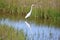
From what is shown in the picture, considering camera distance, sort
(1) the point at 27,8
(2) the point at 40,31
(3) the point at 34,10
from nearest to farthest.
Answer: (2) the point at 40,31
(3) the point at 34,10
(1) the point at 27,8

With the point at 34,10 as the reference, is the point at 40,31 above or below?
below

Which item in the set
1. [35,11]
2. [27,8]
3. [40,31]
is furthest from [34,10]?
[40,31]

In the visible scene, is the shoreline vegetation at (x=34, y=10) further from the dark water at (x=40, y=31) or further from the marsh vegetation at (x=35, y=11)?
the dark water at (x=40, y=31)

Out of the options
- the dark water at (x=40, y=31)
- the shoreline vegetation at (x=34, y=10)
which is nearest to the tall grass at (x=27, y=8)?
the shoreline vegetation at (x=34, y=10)

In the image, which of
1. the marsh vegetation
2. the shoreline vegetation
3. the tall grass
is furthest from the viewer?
the tall grass

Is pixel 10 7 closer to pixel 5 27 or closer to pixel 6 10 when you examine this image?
pixel 6 10

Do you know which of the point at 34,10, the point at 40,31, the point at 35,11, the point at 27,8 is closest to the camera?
the point at 40,31

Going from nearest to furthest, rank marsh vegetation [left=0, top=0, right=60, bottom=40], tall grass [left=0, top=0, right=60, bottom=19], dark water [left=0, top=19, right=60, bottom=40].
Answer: dark water [left=0, top=19, right=60, bottom=40]
marsh vegetation [left=0, top=0, right=60, bottom=40]
tall grass [left=0, top=0, right=60, bottom=19]

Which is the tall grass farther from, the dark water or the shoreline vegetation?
the dark water

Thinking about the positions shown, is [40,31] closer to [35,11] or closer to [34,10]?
[35,11]

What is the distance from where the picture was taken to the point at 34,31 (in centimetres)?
1286

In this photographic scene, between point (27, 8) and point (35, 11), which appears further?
point (27, 8)

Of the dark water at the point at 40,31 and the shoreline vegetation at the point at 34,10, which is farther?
the shoreline vegetation at the point at 34,10

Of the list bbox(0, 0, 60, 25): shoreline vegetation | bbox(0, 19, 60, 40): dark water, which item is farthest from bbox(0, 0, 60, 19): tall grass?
bbox(0, 19, 60, 40): dark water
